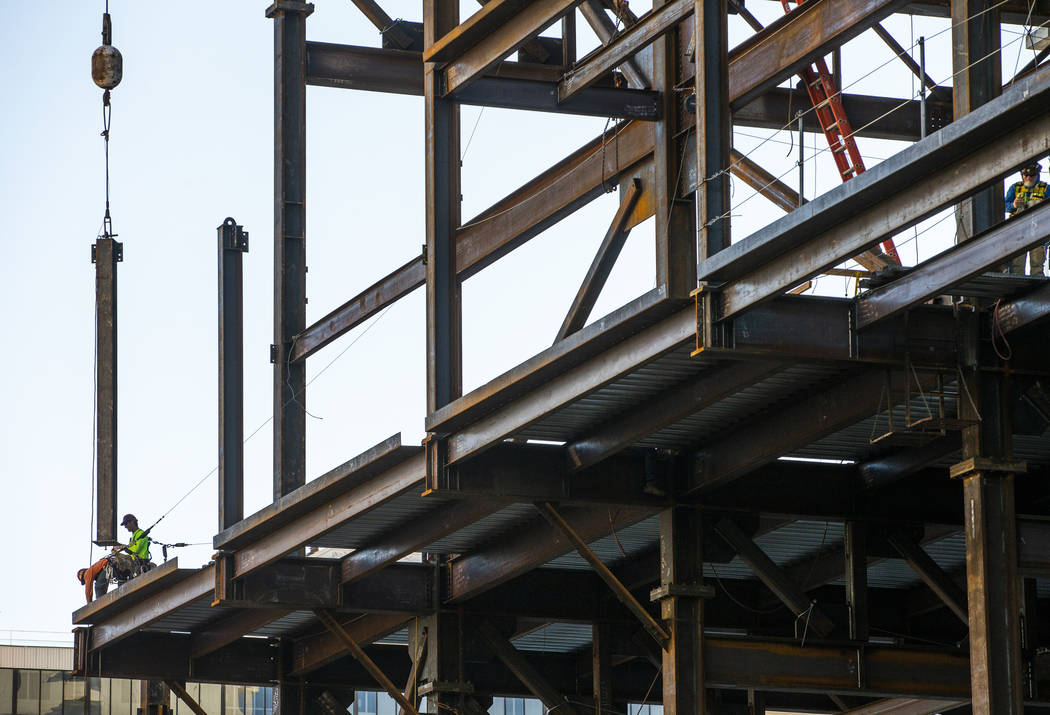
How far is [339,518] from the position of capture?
83.9 ft

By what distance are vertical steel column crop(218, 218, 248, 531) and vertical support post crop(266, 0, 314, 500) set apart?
0.76 meters

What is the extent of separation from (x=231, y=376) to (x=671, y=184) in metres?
13.8

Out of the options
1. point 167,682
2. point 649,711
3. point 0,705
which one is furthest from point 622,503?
point 649,711

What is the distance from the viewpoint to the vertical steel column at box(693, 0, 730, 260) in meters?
18.2

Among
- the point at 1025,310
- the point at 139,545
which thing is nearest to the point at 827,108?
the point at 1025,310

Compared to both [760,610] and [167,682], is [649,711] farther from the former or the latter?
[760,610]

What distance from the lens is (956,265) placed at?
17.3m

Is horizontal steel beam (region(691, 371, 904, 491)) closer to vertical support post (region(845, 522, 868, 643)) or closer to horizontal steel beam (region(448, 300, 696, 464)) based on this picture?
vertical support post (region(845, 522, 868, 643))

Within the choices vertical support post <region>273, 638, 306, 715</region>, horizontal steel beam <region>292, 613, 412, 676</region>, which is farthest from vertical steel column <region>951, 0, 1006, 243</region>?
vertical support post <region>273, 638, 306, 715</region>

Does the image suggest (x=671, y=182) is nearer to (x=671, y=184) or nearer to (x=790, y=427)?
(x=671, y=184)

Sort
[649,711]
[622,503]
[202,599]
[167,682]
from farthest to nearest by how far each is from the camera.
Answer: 1. [649,711]
2. [167,682]
3. [202,599]
4. [622,503]

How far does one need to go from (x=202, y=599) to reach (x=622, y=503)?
32.2ft

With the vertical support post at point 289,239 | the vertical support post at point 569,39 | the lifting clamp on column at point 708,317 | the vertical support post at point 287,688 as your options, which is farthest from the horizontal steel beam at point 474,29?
the vertical support post at point 287,688

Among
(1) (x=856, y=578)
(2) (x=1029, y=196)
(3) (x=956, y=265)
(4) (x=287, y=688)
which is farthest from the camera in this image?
(4) (x=287, y=688)
